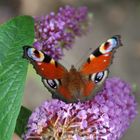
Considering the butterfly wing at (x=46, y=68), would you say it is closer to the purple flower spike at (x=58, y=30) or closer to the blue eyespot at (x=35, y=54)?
the blue eyespot at (x=35, y=54)

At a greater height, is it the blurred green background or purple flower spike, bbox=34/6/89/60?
the blurred green background

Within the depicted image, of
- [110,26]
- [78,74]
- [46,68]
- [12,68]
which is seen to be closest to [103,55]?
[78,74]

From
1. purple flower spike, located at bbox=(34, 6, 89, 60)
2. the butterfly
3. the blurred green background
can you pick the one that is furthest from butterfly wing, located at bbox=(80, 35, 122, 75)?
the blurred green background

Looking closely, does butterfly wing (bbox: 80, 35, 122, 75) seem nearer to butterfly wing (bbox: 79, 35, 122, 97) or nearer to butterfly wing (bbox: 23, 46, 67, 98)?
butterfly wing (bbox: 79, 35, 122, 97)

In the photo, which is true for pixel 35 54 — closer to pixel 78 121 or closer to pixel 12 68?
pixel 12 68

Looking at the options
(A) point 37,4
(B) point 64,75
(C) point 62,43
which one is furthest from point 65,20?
(A) point 37,4
